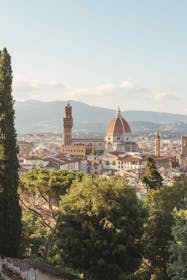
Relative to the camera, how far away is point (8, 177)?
1094 cm

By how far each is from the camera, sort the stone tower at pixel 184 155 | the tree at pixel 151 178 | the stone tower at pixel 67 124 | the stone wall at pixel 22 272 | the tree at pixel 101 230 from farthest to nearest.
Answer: the stone tower at pixel 67 124 → the stone tower at pixel 184 155 → the tree at pixel 151 178 → the tree at pixel 101 230 → the stone wall at pixel 22 272

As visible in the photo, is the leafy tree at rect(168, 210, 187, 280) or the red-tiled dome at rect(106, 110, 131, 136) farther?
the red-tiled dome at rect(106, 110, 131, 136)

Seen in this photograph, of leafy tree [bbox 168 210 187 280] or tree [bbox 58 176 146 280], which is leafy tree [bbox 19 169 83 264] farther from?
leafy tree [bbox 168 210 187 280]

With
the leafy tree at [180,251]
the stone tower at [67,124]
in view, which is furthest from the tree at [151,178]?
the stone tower at [67,124]

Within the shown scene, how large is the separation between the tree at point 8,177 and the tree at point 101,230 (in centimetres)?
126

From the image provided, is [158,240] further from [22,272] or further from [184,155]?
[184,155]

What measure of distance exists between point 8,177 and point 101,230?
2.80m

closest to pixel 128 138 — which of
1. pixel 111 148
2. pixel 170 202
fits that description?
pixel 111 148

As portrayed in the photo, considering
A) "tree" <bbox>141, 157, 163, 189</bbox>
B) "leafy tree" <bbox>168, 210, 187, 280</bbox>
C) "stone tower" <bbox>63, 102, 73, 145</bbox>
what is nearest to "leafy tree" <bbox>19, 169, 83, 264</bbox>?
"leafy tree" <bbox>168, 210, 187, 280</bbox>

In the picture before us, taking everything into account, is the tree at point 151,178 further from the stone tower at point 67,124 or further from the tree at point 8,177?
the stone tower at point 67,124

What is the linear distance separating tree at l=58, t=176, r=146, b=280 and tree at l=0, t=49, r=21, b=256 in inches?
49.5

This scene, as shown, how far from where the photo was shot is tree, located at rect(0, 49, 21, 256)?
10789mm

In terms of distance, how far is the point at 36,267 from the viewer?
8.93 metres

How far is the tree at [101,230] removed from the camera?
35.1 feet
